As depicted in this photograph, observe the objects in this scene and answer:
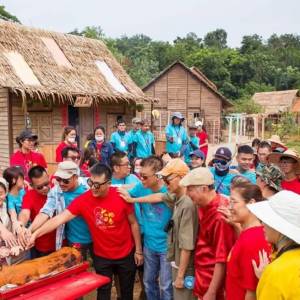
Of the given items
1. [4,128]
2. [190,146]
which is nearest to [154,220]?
[190,146]

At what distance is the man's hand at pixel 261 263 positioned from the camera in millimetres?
2104

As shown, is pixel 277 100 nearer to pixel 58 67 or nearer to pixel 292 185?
pixel 58 67

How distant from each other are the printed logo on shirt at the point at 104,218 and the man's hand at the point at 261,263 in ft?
5.11

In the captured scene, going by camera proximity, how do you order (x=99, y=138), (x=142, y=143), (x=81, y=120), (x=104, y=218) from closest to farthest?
1. (x=104, y=218)
2. (x=99, y=138)
3. (x=142, y=143)
4. (x=81, y=120)

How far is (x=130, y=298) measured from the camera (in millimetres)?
3705

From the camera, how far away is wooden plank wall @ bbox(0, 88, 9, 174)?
11.3m

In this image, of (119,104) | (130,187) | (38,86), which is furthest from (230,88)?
(130,187)

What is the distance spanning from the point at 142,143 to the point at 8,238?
5.52 metres

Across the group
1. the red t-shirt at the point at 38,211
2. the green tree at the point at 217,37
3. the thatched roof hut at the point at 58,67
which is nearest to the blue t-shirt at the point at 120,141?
the thatched roof hut at the point at 58,67

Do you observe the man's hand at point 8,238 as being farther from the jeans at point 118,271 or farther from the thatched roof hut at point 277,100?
the thatched roof hut at point 277,100

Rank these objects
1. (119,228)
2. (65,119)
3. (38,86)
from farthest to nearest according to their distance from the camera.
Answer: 1. (65,119)
2. (38,86)
3. (119,228)

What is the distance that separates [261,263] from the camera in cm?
212

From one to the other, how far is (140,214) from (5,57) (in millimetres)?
9205

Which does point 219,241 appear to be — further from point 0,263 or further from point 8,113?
point 8,113
